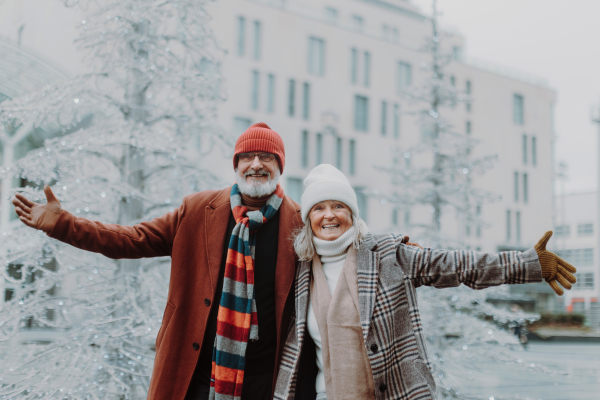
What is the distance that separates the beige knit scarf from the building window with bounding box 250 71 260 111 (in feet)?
82.5

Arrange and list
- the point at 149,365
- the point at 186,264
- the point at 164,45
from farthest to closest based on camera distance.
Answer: the point at 164,45 → the point at 149,365 → the point at 186,264

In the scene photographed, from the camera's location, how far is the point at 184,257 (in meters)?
2.87

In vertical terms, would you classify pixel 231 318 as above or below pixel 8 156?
below

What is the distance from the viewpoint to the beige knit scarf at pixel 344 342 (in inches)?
96.5

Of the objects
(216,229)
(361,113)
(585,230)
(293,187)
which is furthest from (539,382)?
Answer: (585,230)

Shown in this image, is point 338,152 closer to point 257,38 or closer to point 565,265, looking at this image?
point 257,38

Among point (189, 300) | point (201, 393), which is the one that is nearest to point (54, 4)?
point (189, 300)

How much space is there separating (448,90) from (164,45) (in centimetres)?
494

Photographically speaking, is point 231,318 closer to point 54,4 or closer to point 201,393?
point 201,393

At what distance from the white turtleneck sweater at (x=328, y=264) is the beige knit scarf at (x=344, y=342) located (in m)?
0.06

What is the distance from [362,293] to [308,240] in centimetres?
42

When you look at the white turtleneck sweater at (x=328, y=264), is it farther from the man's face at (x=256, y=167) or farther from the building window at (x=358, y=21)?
the building window at (x=358, y=21)

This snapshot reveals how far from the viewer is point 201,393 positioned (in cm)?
272

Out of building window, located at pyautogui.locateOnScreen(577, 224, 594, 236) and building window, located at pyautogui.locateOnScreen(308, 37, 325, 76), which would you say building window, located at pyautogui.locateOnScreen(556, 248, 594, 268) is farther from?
building window, located at pyautogui.locateOnScreen(308, 37, 325, 76)
